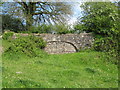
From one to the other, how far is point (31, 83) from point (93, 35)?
A: 31.9 ft

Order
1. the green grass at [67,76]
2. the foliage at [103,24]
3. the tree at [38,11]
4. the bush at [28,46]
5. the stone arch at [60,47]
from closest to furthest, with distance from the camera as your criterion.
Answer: the green grass at [67,76] < the bush at [28,46] < the foliage at [103,24] < the stone arch at [60,47] < the tree at [38,11]

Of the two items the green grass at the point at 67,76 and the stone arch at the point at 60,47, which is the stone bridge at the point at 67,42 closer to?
the stone arch at the point at 60,47

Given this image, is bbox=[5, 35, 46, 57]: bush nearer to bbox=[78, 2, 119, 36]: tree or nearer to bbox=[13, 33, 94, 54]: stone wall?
bbox=[13, 33, 94, 54]: stone wall

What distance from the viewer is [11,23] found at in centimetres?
1933

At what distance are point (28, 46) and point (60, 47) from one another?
9.31 ft

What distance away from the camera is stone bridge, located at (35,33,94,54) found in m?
14.4

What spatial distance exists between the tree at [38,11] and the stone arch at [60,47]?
215 inches

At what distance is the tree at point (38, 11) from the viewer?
18984 millimetres

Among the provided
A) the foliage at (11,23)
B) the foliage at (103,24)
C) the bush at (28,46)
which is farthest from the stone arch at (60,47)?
the foliage at (11,23)

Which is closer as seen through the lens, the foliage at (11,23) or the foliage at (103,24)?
the foliage at (103,24)

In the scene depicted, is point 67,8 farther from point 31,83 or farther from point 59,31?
point 31,83

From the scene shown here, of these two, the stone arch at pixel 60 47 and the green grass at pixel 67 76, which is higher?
the green grass at pixel 67 76

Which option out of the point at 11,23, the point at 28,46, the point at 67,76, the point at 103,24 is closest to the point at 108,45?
the point at 103,24

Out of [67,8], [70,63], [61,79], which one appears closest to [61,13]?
[67,8]
